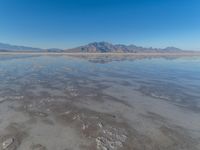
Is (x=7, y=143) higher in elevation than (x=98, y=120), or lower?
higher

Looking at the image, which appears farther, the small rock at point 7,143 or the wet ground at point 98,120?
the wet ground at point 98,120

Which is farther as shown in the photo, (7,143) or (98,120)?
(98,120)

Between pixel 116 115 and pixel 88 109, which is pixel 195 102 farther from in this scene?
pixel 88 109

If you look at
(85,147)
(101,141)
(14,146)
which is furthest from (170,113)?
(14,146)

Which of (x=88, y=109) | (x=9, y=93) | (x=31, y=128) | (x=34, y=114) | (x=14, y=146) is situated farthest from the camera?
(x=9, y=93)

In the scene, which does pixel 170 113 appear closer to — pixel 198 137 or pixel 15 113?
pixel 198 137

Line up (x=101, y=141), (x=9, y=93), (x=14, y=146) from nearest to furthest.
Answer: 1. (x=14, y=146)
2. (x=101, y=141)
3. (x=9, y=93)

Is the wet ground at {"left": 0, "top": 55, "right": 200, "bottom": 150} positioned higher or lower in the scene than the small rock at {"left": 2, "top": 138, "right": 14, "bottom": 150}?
lower

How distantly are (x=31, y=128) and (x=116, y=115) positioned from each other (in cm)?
356

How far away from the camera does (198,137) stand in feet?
17.9

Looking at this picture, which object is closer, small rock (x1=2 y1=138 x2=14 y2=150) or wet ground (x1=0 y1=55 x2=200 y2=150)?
small rock (x1=2 y1=138 x2=14 y2=150)

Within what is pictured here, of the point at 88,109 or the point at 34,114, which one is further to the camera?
the point at 88,109

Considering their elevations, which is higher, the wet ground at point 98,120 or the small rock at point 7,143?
the small rock at point 7,143

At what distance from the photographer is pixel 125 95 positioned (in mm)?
10367
